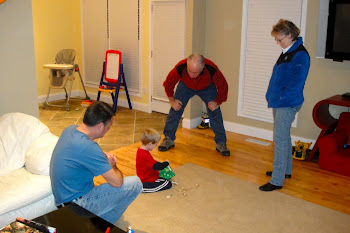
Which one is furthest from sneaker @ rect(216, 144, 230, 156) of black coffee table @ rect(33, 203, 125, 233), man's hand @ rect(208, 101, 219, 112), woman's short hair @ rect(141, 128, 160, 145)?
black coffee table @ rect(33, 203, 125, 233)

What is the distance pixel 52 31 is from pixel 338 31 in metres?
4.96

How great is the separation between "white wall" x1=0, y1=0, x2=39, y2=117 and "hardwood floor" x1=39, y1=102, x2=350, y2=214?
43.5 inches

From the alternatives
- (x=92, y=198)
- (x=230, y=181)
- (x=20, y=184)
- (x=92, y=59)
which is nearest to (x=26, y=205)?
(x=20, y=184)

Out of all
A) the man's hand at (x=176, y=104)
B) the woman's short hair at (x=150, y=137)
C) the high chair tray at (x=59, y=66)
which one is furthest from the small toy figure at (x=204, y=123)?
the high chair tray at (x=59, y=66)

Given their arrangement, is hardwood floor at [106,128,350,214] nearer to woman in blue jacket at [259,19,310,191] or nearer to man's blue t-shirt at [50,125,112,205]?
woman in blue jacket at [259,19,310,191]

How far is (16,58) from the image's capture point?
381 centimetres

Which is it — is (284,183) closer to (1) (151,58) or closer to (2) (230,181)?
(2) (230,181)

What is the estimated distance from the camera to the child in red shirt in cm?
349

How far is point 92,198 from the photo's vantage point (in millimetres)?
2572

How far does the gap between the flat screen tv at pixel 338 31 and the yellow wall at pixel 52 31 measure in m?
4.73

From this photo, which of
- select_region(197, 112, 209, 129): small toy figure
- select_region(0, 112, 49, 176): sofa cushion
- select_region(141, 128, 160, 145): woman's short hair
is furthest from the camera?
select_region(197, 112, 209, 129): small toy figure

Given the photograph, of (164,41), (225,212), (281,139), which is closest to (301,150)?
(281,139)

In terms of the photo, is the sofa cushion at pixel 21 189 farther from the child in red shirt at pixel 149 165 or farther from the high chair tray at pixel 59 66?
the high chair tray at pixel 59 66

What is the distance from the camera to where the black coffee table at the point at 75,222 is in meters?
2.11
